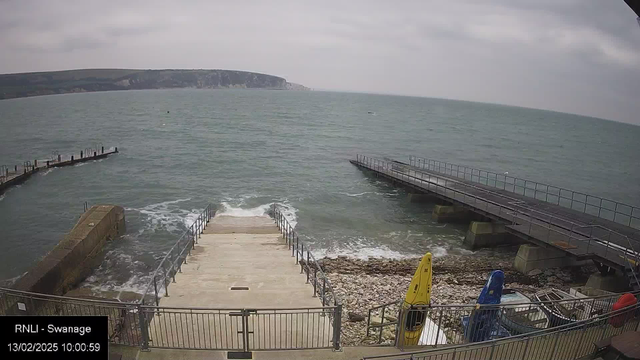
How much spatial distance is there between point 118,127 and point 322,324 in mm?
85941

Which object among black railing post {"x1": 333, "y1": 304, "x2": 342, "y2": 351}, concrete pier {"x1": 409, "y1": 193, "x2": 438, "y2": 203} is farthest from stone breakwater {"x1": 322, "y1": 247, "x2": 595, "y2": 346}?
concrete pier {"x1": 409, "y1": 193, "x2": 438, "y2": 203}

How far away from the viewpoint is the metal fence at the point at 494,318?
9.24m

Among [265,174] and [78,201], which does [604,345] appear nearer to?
[78,201]

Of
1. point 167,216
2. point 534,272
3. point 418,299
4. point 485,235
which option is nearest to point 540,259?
point 534,272

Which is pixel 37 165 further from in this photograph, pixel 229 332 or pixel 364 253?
pixel 229 332

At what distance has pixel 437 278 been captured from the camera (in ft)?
61.9

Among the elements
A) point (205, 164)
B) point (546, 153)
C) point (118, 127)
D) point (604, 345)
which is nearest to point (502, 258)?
point (604, 345)

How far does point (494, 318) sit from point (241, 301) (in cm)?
675

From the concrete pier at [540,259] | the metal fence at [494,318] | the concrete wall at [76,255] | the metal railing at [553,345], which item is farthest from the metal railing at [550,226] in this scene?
the concrete wall at [76,255]

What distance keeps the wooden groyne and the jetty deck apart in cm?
2687

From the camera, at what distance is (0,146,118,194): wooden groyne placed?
34.8 m

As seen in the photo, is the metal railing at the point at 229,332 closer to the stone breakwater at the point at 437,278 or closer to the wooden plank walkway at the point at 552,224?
the stone breakwater at the point at 437,278

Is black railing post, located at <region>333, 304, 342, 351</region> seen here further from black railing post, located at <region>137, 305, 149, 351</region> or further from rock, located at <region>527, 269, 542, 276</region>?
rock, located at <region>527, 269, 542, 276</region>

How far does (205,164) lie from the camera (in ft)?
157
